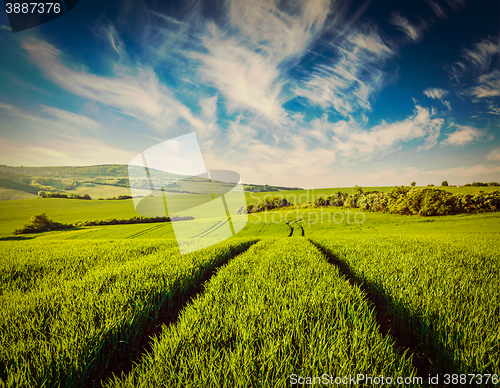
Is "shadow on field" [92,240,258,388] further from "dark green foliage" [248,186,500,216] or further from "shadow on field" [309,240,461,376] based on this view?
"dark green foliage" [248,186,500,216]

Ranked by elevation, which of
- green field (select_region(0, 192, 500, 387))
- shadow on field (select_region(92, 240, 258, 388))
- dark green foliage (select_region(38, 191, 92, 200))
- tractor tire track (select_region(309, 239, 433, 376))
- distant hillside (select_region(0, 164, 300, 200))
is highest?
distant hillside (select_region(0, 164, 300, 200))

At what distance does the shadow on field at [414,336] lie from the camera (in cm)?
238

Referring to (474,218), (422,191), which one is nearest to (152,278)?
(474,218)

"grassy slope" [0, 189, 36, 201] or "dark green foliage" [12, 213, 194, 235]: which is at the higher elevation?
"grassy slope" [0, 189, 36, 201]

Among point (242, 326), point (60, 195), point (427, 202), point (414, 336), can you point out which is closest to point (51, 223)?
point (60, 195)

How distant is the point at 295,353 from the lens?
211 cm

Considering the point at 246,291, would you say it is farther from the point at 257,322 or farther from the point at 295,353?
the point at 295,353

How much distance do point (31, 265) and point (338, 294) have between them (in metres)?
9.63

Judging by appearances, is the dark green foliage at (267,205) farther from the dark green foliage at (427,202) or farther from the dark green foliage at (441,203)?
the dark green foliage at (441,203)

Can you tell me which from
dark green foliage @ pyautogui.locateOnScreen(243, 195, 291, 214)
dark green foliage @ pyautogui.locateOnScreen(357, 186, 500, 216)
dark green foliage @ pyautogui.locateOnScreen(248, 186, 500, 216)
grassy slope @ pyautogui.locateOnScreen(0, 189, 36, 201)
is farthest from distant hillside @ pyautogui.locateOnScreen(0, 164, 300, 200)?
dark green foliage @ pyautogui.locateOnScreen(357, 186, 500, 216)

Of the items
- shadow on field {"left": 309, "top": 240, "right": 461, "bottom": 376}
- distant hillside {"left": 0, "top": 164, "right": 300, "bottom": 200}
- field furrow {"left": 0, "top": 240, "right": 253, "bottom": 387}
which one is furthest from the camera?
distant hillside {"left": 0, "top": 164, "right": 300, "bottom": 200}

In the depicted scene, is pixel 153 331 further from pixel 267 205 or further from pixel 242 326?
pixel 267 205

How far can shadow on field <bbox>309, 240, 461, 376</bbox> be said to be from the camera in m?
2.38

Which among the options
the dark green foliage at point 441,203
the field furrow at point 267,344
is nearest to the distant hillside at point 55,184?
the field furrow at point 267,344
